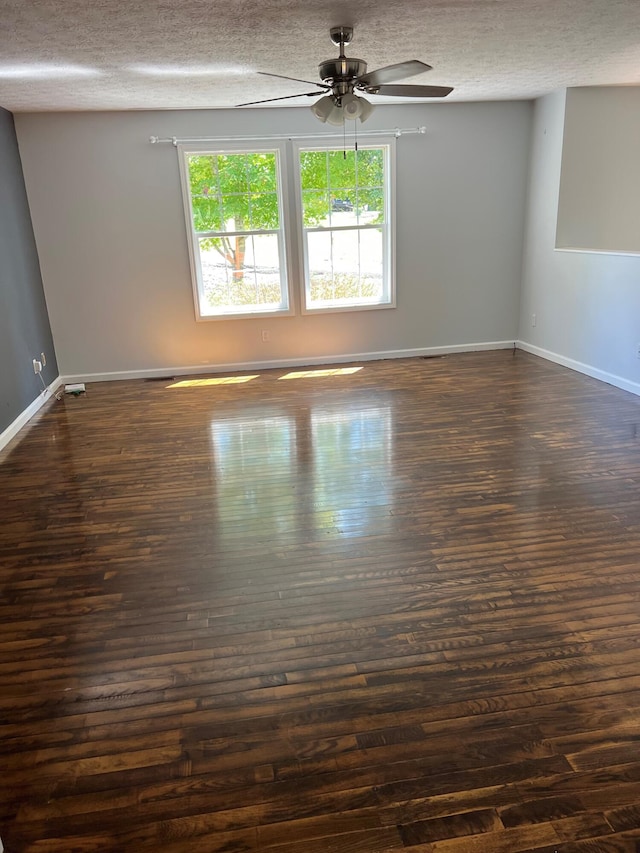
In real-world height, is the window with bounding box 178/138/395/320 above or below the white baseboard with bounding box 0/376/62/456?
above

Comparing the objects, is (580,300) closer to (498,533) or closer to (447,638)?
(498,533)

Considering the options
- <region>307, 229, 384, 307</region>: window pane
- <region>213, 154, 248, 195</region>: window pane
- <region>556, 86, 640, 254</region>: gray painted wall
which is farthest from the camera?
<region>307, 229, 384, 307</region>: window pane

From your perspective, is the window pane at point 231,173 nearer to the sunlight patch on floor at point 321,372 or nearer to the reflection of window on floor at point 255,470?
the sunlight patch on floor at point 321,372

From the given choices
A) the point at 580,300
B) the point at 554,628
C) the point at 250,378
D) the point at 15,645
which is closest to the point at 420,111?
the point at 580,300

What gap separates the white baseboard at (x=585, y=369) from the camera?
17.6ft

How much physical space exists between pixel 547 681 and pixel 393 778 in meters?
0.68

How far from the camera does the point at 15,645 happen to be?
236cm

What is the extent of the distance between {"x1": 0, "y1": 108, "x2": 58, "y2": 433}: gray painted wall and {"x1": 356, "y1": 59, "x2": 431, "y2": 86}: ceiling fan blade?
3.44 meters

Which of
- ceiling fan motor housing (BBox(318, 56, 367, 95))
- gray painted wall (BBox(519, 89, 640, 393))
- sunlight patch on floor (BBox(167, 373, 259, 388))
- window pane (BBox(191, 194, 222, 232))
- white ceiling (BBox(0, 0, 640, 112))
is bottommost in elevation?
sunlight patch on floor (BBox(167, 373, 259, 388))

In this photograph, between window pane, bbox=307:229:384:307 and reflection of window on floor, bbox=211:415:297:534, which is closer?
reflection of window on floor, bbox=211:415:297:534

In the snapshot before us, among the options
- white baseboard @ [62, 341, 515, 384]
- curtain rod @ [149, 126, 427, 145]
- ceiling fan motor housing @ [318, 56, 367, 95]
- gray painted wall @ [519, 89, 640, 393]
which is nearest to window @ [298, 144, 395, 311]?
curtain rod @ [149, 126, 427, 145]

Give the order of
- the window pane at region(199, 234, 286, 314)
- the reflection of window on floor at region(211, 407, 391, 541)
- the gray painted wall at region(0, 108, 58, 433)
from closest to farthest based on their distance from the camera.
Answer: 1. the reflection of window on floor at region(211, 407, 391, 541)
2. the gray painted wall at region(0, 108, 58, 433)
3. the window pane at region(199, 234, 286, 314)

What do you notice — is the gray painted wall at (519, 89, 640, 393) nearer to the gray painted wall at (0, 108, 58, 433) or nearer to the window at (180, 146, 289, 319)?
the window at (180, 146, 289, 319)

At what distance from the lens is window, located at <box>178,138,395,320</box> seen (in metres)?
6.23
